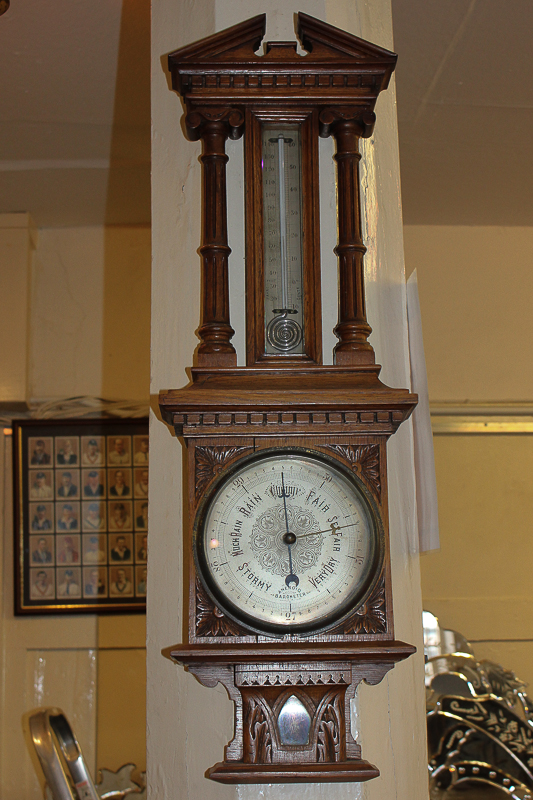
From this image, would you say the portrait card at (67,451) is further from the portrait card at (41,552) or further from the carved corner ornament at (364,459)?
the carved corner ornament at (364,459)

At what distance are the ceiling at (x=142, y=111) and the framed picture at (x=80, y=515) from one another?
0.81 metres

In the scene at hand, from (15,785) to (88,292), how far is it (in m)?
1.70

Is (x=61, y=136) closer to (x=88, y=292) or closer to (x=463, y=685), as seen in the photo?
(x=88, y=292)

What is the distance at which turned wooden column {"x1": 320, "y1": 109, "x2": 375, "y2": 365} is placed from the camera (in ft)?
3.38

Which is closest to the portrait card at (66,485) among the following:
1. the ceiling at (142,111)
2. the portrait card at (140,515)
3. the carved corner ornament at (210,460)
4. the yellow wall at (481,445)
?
the portrait card at (140,515)

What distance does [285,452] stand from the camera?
A: 97cm

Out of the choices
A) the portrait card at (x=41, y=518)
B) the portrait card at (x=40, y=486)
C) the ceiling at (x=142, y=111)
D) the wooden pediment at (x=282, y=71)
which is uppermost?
the ceiling at (x=142, y=111)

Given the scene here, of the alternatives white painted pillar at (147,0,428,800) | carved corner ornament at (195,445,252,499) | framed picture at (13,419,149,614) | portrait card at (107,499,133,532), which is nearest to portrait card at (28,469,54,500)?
framed picture at (13,419,149,614)

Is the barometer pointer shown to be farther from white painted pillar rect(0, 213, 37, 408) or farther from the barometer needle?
white painted pillar rect(0, 213, 37, 408)

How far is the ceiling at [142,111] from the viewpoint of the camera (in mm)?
1709

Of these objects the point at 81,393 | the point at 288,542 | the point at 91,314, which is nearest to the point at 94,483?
the point at 81,393

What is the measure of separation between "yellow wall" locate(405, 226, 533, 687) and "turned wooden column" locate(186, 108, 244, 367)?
1732 mm

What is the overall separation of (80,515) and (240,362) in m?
1.70

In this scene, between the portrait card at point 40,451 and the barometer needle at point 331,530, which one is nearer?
the barometer needle at point 331,530
